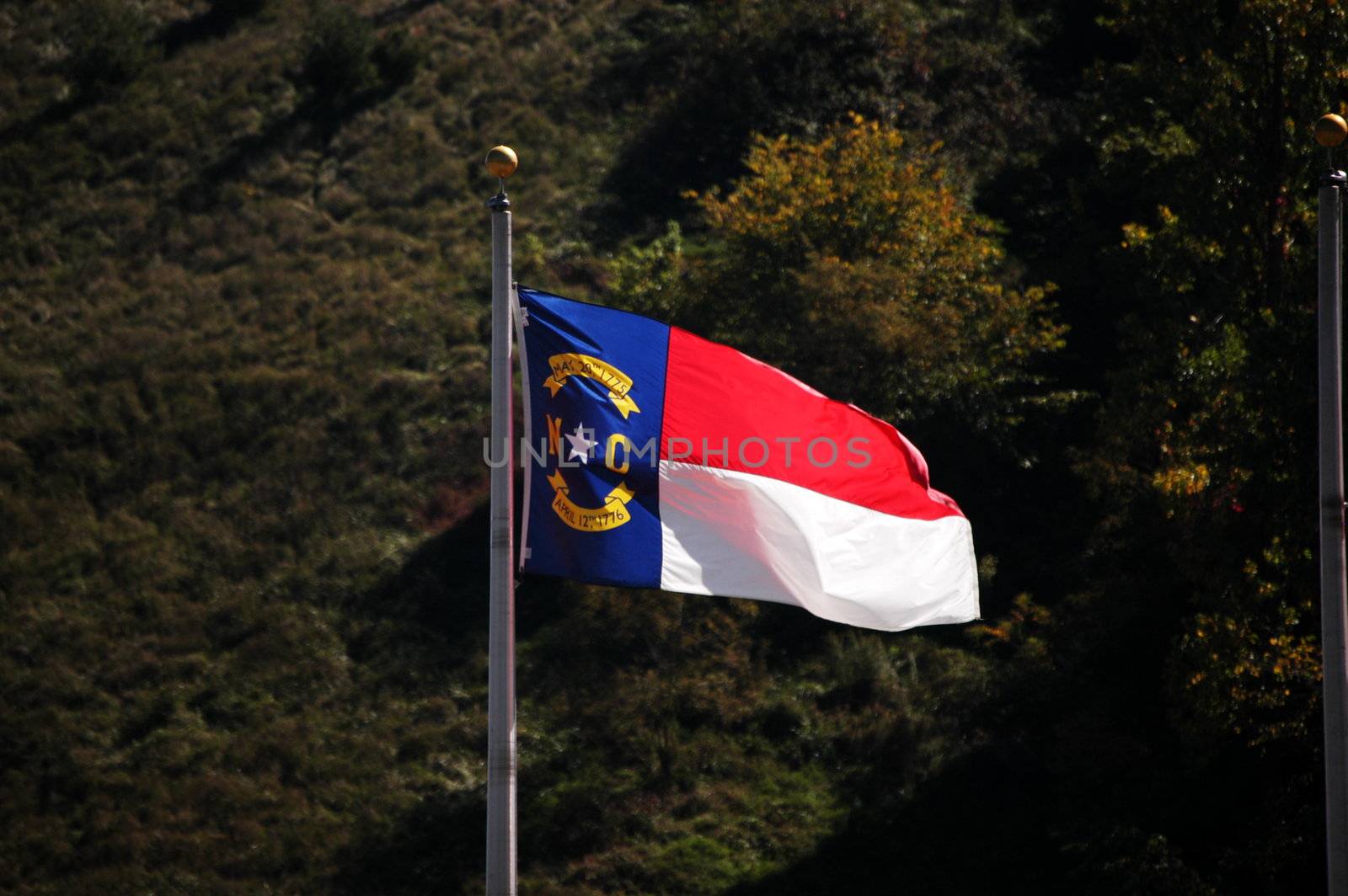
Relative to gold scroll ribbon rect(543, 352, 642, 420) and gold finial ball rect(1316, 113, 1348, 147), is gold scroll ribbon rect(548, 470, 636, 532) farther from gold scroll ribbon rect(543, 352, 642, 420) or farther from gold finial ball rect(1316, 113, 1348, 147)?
gold finial ball rect(1316, 113, 1348, 147)

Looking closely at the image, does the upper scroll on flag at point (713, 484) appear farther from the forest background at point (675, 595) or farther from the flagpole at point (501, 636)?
the forest background at point (675, 595)

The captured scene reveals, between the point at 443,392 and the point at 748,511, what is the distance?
22458mm

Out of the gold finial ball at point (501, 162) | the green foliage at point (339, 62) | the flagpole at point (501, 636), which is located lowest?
the flagpole at point (501, 636)

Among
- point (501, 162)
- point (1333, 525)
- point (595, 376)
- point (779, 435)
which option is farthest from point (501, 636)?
point (1333, 525)

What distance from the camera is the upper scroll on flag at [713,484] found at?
39.5ft

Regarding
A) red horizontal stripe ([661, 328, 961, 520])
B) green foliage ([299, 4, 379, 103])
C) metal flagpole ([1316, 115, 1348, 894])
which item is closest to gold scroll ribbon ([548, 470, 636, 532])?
red horizontal stripe ([661, 328, 961, 520])

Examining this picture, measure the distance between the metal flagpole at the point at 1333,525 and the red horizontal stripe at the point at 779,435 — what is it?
9.60 feet

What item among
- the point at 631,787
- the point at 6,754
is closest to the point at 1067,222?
the point at 631,787

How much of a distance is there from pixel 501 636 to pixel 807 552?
8.64ft

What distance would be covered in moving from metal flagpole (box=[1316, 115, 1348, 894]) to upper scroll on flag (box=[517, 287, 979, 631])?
2803 millimetres

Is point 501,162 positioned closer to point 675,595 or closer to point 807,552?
point 807,552

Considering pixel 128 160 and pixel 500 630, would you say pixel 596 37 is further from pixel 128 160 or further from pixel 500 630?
pixel 500 630

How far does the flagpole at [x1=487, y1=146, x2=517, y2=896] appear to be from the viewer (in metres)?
11.4

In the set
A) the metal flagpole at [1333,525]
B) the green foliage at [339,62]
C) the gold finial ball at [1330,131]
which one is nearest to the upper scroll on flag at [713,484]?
the metal flagpole at [1333,525]
